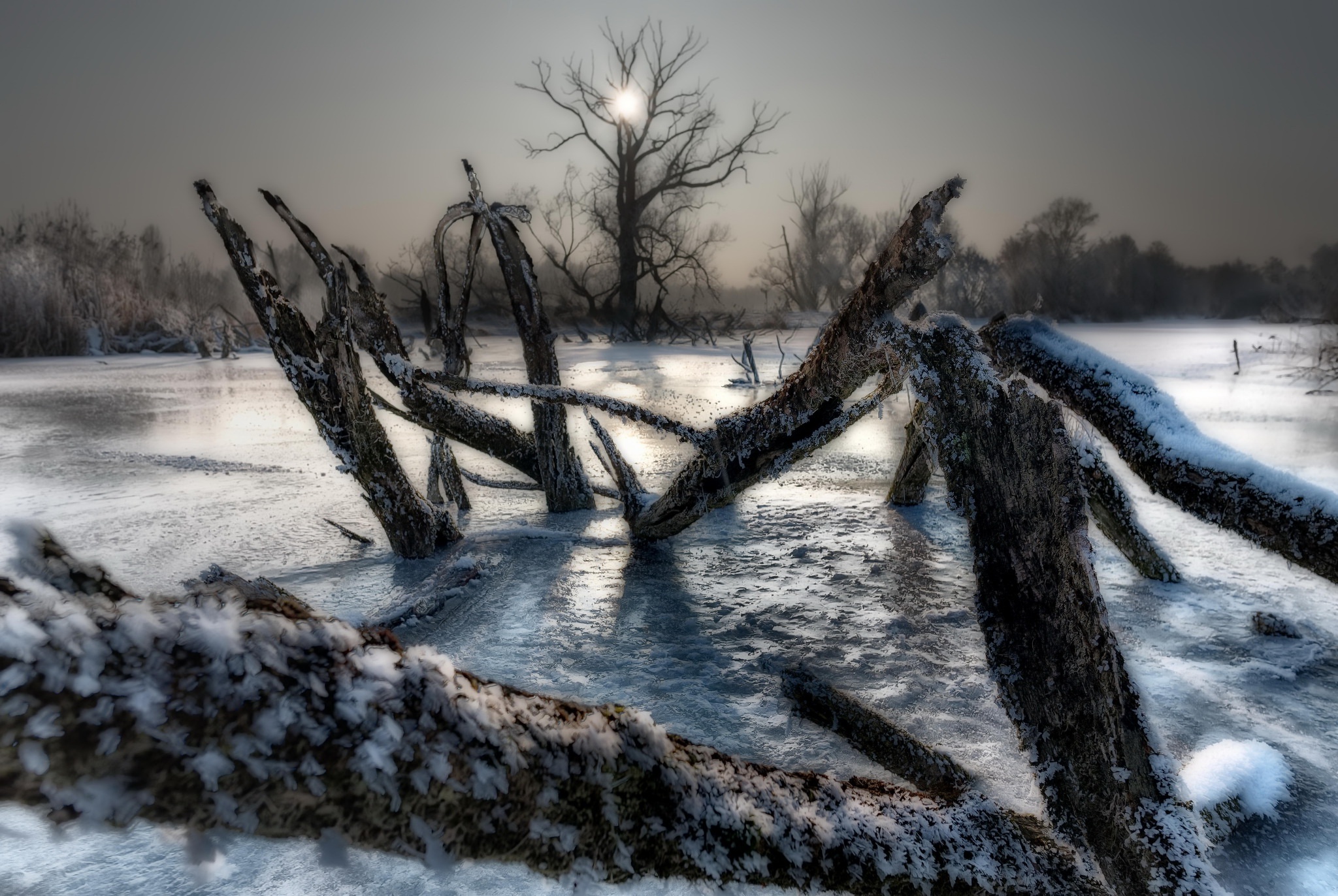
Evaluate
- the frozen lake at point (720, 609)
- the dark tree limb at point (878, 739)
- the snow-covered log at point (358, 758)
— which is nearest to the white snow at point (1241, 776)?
the frozen lake at point (720, 609)

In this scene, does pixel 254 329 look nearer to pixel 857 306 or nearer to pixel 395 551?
pixel 395 551

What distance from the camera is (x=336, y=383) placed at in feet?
10.0

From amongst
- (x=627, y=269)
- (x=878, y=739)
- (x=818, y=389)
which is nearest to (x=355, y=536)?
(x=818, y=389)

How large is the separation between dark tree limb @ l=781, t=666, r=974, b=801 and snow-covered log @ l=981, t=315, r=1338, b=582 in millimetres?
742

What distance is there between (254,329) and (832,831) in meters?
30.5

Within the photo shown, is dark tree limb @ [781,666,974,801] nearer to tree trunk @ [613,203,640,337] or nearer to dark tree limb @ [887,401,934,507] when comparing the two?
dark tree limb @ [887,401,934,507]

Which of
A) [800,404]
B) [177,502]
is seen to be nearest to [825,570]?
[800,404]

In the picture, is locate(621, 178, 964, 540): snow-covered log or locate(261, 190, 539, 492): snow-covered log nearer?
locate(621, 178, 964, 540): snow-covered log

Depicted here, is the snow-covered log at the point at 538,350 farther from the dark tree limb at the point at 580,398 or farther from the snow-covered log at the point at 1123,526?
the snow-covered log at the point at 1123,526

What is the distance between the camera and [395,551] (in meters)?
3.52

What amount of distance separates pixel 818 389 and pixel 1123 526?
155 cm

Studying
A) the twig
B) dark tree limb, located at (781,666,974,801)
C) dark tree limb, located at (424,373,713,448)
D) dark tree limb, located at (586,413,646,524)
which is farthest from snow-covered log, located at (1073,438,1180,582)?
the twig

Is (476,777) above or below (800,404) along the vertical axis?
below

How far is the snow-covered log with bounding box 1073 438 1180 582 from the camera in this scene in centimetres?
227
